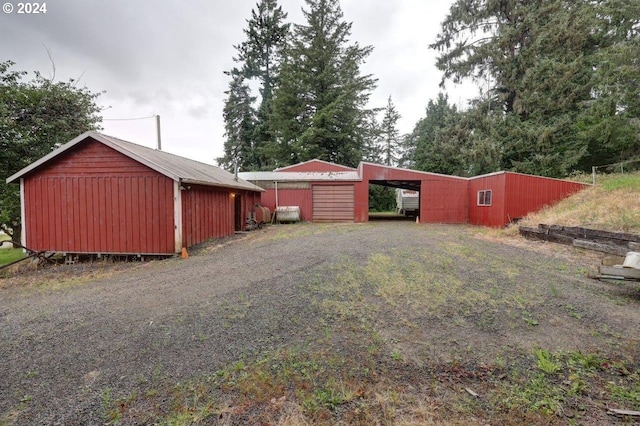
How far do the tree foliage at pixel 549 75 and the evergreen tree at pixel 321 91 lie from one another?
775 centimetres

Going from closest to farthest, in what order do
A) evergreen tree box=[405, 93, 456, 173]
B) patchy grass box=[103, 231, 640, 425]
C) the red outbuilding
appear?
patchy grass box=[103, 231, 640, 425], the red outbuilding, evergreen tree box=[405, 93, 456, 173]

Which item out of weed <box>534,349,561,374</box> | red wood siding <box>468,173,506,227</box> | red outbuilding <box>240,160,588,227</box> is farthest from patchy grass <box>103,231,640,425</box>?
red outbuilding <box>240,160,588,227</box>

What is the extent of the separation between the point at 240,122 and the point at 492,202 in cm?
2377

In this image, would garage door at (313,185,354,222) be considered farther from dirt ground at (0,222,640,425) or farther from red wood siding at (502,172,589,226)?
dirt ground at (0,222,640,425)

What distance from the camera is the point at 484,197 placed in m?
12.6

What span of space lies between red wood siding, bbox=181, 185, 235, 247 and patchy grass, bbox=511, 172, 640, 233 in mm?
10425

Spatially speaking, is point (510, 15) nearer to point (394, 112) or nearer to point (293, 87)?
point (293, 87)

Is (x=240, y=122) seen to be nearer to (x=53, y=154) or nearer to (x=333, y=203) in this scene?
(x=333, y=203)

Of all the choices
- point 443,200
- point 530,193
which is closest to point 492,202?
point 530,193

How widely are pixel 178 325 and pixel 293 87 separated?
926 inches

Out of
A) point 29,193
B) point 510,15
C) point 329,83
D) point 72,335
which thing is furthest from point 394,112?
point 72,335

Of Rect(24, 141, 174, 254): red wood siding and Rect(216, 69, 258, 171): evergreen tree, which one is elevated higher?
Rect(216, 69, 258, 171): evergreen tree

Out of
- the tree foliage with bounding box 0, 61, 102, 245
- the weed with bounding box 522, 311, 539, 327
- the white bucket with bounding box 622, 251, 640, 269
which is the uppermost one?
the tree foliage with bounding box 0, 61, 102, 245

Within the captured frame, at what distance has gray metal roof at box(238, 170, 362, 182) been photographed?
14867mm
